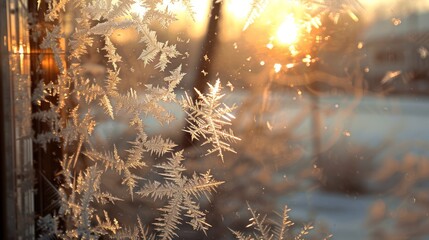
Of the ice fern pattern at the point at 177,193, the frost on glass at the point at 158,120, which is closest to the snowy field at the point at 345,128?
the frost on glass at the point at 158,120

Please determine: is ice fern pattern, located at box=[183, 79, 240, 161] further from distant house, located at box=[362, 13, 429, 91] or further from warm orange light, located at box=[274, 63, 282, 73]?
distant house, located at box=[362, 13, 429, 91]

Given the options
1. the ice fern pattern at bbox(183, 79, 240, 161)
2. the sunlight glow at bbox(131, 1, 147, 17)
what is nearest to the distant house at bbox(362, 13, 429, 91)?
the ice fern pattern at bbox(183, 79, 240, 161)

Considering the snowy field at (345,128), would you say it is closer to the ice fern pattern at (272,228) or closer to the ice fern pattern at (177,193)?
the ice fern pattern at (272,228)

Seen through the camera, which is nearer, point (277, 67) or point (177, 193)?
point (277, 67)

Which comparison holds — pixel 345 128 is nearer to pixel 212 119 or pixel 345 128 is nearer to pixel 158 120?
pixel 212 119

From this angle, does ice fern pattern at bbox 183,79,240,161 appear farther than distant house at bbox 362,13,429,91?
Yes

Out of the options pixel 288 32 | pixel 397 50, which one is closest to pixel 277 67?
pixel 288 32
